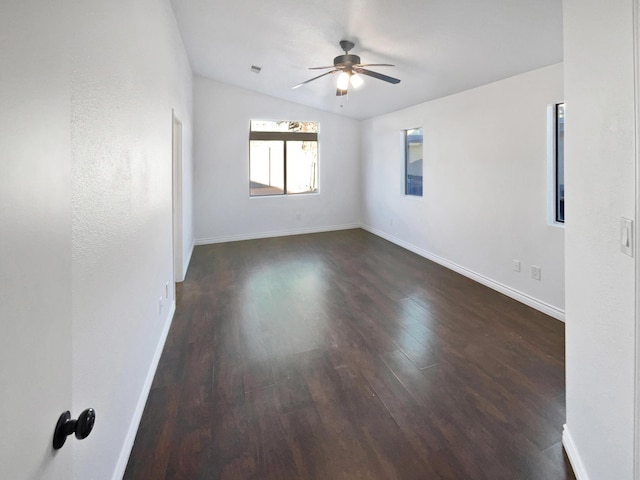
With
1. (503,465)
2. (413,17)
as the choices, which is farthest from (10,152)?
(413,17)

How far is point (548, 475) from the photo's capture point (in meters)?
1.55

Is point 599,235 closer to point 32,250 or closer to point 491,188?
point 32,250

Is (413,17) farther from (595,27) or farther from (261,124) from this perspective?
(261,124)

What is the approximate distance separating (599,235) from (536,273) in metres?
2.36

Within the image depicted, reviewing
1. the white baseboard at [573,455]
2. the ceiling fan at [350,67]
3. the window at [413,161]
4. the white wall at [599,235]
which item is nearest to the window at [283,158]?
the window at [413,161]

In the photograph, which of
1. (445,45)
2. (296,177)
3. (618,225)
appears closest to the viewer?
(618,225)

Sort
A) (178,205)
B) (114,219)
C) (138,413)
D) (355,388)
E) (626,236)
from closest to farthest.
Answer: (626,236)
(114,219)
(138,413)
(355,388)
(178,205)

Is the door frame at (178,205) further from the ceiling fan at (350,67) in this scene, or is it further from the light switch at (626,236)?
the light switch at (626,236)

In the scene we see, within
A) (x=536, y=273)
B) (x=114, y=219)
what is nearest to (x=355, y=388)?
(x=114, y=219)

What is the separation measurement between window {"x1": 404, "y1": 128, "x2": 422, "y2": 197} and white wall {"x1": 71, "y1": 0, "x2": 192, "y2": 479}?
406cm

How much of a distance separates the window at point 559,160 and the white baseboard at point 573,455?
7.21 feet

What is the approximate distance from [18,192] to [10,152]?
75 mm

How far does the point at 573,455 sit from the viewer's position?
159 centimetres

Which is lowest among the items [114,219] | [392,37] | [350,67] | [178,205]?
[114,219]
